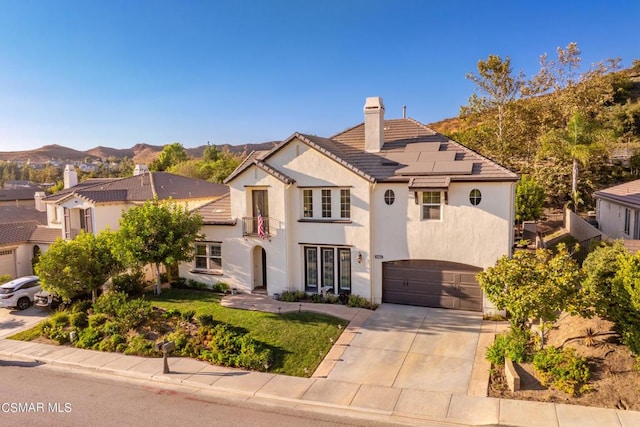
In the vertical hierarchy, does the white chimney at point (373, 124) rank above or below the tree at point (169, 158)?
below

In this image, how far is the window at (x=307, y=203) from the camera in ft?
67.2

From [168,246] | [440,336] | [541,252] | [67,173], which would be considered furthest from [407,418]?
[67,173]

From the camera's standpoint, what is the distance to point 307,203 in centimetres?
2056

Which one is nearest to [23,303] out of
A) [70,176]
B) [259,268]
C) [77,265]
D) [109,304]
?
[77,265]

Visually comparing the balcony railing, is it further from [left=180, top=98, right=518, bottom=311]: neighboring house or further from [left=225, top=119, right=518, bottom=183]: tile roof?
[left=225, top=119, right=518, bottom=183]: tile roof

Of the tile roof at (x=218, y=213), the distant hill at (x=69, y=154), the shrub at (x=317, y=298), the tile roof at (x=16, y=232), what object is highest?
the distant hill at (x=69, y=154)

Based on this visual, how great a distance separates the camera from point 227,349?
14.7m

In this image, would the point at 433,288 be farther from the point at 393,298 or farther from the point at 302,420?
the point at 302,420

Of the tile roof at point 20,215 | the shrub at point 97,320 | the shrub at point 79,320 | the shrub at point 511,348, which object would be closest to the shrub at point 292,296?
the shrub at point 97,320

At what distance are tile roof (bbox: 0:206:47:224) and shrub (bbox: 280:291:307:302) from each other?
85.6ft

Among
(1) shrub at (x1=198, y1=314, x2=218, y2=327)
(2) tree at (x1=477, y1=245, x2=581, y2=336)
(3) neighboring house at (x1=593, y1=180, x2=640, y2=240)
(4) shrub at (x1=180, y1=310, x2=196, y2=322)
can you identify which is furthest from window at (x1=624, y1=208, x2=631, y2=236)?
(4) shrub at (x1=180, y1=310, x2=196, y2=322)

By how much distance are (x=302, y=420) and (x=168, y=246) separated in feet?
38.4

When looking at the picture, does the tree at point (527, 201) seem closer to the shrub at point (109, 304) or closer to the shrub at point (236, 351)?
the shrub at point (236, 351)

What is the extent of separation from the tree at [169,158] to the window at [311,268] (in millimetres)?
62352
